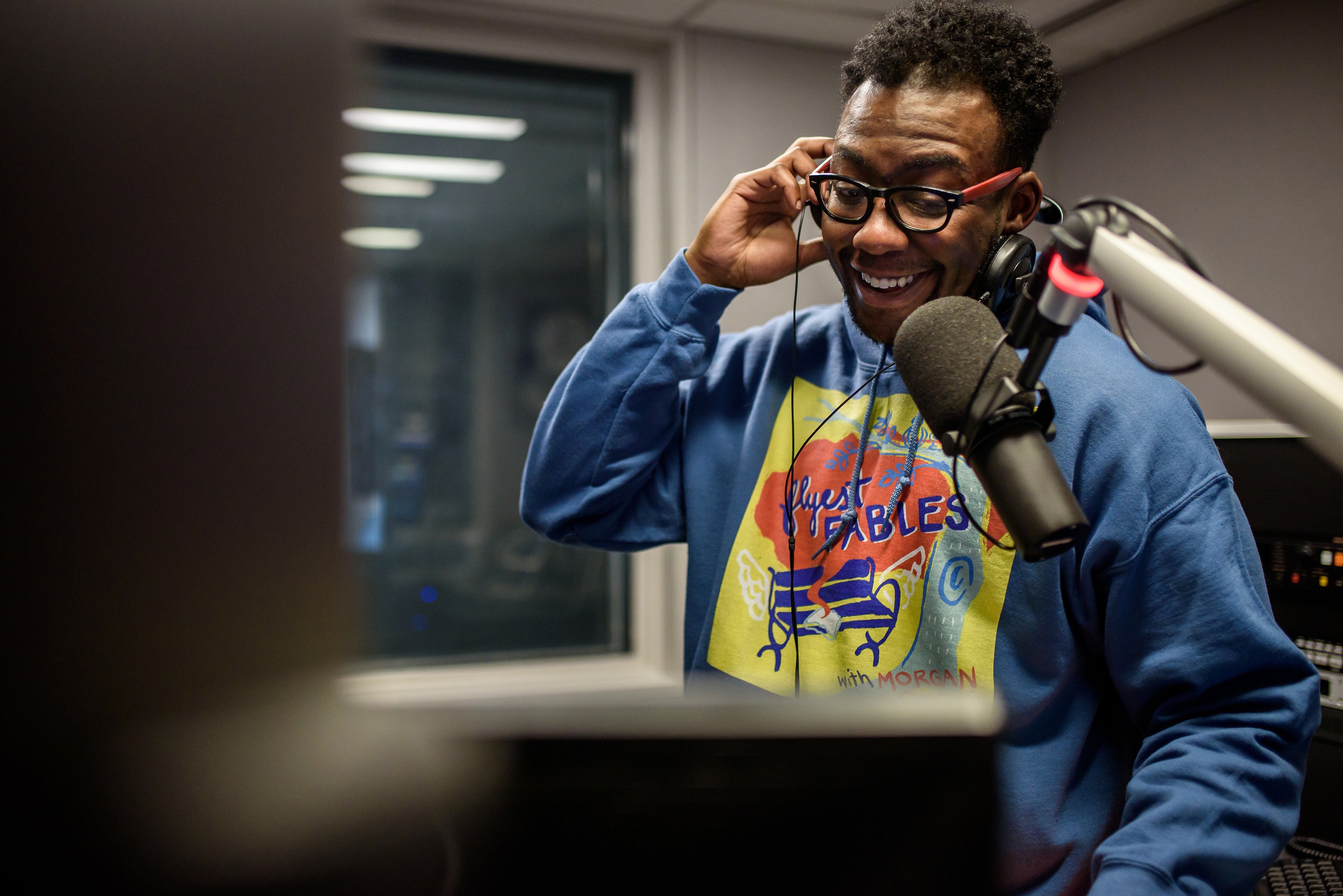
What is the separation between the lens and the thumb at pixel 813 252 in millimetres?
1173

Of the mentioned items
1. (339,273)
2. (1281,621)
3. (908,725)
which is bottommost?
(1281,621)

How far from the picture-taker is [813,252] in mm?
1183

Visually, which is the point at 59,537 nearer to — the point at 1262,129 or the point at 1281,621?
the point at 1281,621

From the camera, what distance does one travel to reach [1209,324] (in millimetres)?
471

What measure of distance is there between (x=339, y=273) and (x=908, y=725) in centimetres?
27

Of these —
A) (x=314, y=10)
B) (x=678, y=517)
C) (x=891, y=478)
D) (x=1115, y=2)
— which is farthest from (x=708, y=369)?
(x=1115, y=2)

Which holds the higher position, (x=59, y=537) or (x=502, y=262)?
(x=502, y=262)

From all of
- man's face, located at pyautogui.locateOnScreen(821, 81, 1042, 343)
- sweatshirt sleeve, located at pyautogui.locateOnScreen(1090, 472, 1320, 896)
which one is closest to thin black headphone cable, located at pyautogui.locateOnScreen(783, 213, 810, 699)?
man's face, located at pyautogui.locateOnScreen(821, 81, 1042, 343)

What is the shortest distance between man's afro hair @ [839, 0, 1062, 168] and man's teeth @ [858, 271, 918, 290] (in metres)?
0.17


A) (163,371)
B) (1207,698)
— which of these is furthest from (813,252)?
(163,371)

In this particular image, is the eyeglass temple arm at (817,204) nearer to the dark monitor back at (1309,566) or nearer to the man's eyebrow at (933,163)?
the man's eyebrow at (933,163)

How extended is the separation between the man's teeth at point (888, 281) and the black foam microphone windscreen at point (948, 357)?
301 mm

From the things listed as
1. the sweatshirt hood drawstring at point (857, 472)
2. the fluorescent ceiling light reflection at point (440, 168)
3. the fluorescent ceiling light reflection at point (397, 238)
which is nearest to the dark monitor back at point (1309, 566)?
the sweatshirt hood drawstring at point (857, 472)

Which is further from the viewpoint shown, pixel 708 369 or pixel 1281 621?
pixel 1281 621
